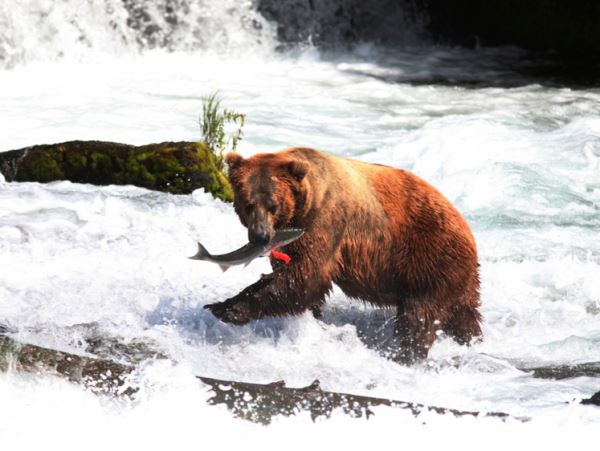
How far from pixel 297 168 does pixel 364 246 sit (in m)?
0.63

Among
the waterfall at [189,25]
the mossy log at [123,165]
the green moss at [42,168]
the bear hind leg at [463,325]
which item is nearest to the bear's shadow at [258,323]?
the bear hind leg at [463,325]

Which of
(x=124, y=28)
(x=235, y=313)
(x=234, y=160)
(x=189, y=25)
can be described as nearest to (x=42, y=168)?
(x=235, y=313)

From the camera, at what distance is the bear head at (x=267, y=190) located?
176 inches

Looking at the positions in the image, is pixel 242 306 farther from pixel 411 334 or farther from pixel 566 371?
pixel 566 371

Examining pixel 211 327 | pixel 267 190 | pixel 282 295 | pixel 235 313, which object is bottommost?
pixel 211 327

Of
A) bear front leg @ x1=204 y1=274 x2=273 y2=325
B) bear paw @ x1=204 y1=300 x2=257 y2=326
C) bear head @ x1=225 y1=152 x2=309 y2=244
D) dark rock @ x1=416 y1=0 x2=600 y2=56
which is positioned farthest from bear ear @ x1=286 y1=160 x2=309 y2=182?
dark rock @ x1=416 y1=0 x2=600 y2=56

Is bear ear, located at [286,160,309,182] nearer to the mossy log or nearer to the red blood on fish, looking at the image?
the red blood on fish

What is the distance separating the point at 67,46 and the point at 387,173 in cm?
1219

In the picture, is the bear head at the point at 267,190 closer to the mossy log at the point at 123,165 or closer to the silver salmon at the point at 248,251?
the silver salmon at the point at 248,251

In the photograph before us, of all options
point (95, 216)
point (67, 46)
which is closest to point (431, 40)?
point (67, 46)

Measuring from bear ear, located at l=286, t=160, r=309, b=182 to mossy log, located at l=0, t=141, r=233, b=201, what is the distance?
3.33 m

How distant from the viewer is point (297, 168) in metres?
4.52

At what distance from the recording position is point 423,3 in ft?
70.1

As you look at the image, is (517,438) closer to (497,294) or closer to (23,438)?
(23,438)
